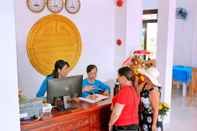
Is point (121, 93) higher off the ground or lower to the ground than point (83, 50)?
lower

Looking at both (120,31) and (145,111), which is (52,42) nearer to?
(120,31)

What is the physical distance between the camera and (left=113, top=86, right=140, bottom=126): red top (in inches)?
114

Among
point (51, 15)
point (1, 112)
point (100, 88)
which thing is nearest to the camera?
point (1, 112)

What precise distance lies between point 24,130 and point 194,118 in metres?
4.10

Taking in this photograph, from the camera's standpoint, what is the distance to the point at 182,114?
5859 mm

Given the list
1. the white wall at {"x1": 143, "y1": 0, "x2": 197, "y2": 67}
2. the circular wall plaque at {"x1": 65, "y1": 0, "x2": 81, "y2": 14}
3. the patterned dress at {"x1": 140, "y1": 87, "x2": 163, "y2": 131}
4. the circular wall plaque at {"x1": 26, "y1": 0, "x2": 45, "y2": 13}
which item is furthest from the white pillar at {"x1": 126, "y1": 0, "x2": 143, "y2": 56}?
the white wall at {"x1": 143, "y1": 0, "x2": 197, "y2": 67}

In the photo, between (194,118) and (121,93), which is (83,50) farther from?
(194,118)

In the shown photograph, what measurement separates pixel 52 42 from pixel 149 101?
2.04 m

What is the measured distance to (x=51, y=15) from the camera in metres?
4.43

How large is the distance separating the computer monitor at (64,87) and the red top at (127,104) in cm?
52

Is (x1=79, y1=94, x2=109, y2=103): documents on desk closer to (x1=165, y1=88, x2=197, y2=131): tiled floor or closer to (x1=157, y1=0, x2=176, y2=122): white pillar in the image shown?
(x1=157, y1=0, x2=176, y2=122): white pillar

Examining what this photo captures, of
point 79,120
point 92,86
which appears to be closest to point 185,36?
point 92,86

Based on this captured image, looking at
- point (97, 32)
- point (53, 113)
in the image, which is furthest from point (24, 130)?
point (97, 32)

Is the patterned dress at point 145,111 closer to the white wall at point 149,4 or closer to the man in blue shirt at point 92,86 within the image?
the man in blue shirt at point 92,86
